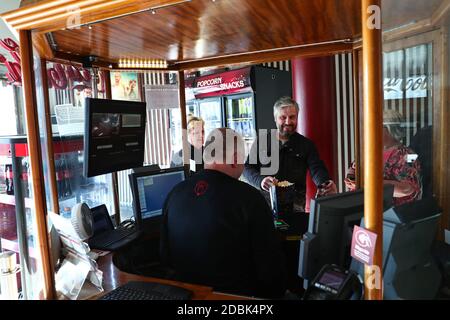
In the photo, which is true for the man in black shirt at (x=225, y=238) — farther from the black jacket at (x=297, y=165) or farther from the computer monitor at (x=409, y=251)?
the black jacket at (x=297, y=165)

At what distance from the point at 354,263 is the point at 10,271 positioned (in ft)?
7.27

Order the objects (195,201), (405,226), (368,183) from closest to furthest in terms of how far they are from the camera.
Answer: (368,183) < (405,226) < (195,201)

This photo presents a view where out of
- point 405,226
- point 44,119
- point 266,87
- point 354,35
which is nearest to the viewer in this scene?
point 405,226

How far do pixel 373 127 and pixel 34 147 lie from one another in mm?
1121

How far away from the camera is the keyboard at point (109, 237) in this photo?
199 centimetres

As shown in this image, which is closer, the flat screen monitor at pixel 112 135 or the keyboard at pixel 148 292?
the keyboard at pixel 148 292

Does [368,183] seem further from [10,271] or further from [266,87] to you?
[266,87]

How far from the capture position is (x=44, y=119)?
1879 millimetres

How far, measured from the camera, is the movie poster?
9.76ft

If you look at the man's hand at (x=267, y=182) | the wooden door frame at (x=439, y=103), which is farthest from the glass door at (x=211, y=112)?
the wooden door frame at (x=439, y=103)

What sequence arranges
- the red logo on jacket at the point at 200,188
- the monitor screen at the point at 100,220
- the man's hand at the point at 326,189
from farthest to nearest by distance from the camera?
the man's hand at the point at 326,189, the monitor screen at the point at 100,220, the red logo on jacket at the point at 200,188

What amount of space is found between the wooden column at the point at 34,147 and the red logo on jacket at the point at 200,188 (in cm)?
69

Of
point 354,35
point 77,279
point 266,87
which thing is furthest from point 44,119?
point 266,87

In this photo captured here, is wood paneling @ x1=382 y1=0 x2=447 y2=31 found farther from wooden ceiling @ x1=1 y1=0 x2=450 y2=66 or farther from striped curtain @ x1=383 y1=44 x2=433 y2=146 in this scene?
striped curtain @ x1=383 y1=44 x2=433 y2=146
